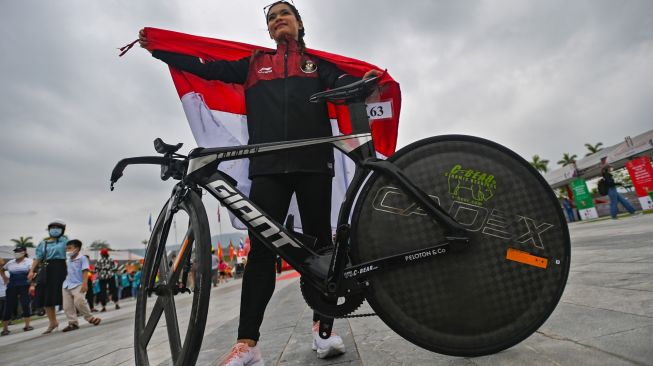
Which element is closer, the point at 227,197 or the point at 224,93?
the point at 227,197

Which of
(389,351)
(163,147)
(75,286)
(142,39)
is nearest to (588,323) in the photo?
(389,351)

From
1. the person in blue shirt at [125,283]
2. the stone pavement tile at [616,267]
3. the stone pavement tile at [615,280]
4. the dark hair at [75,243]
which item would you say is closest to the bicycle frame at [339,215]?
the stone pavement tile at [615,280]

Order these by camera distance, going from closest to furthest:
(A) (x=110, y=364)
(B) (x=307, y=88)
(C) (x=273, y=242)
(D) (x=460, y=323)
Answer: (D) (x=460, y=323) → (C) (x=273, y=242) → (B) (x=307, y=88) → (A) (x=110, y=364)

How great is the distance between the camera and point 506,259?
4.81 feet

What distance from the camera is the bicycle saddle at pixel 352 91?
1693mm

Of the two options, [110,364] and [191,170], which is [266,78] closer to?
[191,170]

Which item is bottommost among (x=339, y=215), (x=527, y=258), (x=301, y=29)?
(x=527, y=258)

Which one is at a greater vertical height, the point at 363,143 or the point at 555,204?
the point at 363,143

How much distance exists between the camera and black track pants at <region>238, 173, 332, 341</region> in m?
1.80

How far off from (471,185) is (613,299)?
1.45 m

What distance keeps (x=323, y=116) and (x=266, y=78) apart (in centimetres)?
43

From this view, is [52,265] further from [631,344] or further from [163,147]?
[631,344]

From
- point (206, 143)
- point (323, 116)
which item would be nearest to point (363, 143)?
point (323, 116)

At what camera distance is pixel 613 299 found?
2.15 m
